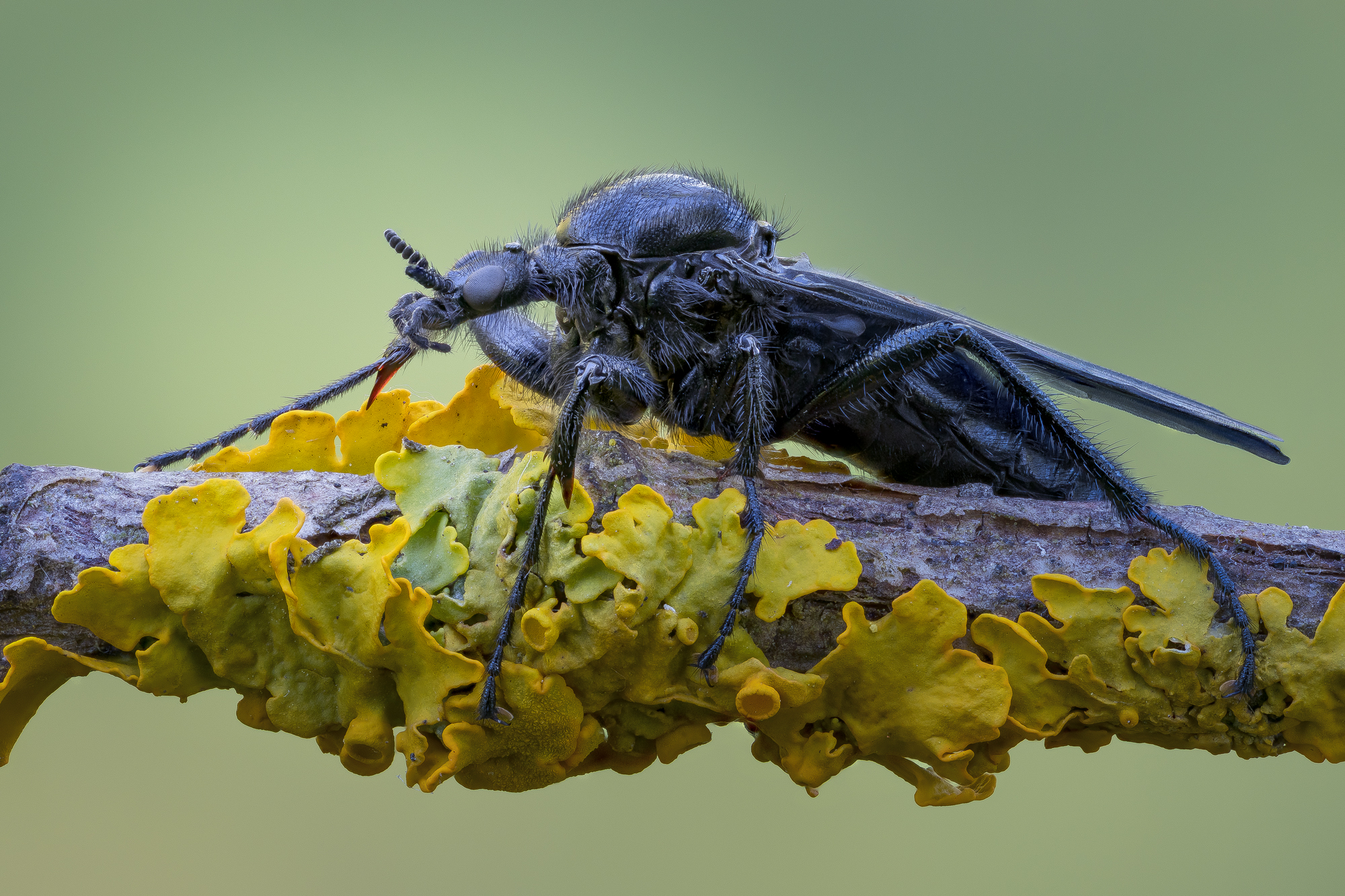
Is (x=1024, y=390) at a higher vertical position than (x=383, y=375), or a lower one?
higher

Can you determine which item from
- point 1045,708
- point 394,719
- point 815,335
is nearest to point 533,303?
point 815,335

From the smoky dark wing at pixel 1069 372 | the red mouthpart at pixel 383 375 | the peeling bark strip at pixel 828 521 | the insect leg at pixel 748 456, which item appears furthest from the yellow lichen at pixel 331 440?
the smoky dark wing at pixel 1069 372

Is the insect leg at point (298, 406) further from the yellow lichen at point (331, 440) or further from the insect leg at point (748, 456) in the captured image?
the insect leg at point (748, 456)

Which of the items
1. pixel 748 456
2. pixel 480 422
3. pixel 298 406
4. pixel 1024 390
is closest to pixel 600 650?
pixel 748 456

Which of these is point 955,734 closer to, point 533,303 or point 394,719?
point 394,719

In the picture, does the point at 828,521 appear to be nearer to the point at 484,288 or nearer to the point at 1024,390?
the point at 1024,390
